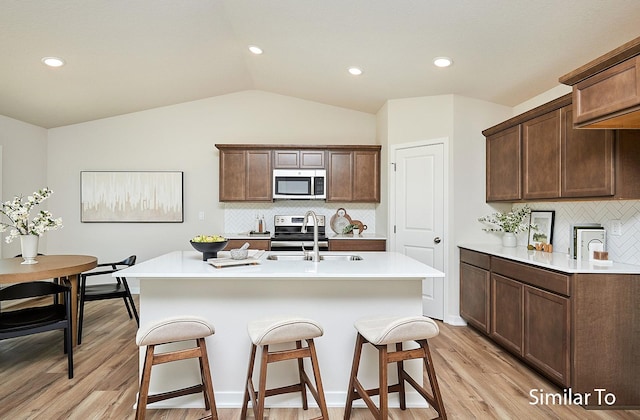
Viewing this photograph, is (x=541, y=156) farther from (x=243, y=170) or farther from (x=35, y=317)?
(x=35, y=317)

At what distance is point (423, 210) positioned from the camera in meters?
4.15

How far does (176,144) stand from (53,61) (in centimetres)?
192

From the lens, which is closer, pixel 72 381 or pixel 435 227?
pixel 72 381

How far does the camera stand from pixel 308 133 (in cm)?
523

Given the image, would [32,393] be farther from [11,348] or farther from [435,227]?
[435,227]

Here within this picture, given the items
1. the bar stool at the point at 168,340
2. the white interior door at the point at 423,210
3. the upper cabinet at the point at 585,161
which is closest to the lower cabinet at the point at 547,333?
the upper cabinet at the point at 585,161

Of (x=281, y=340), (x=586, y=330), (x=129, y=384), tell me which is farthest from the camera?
(x=129, y=384)

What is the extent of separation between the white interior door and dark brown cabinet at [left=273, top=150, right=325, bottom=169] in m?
1.05

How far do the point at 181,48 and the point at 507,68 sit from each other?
3.14m

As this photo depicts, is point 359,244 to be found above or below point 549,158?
below

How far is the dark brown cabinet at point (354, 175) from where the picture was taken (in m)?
4.83

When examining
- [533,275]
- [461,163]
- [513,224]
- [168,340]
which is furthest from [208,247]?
[513,224]

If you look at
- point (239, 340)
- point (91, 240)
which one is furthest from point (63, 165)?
point (239, 340)

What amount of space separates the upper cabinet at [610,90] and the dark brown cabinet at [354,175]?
2.80 m
